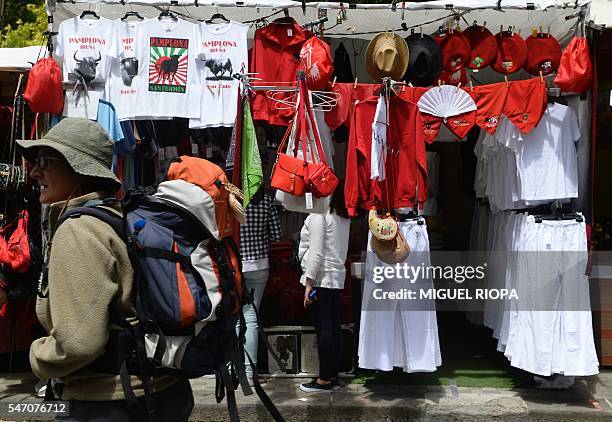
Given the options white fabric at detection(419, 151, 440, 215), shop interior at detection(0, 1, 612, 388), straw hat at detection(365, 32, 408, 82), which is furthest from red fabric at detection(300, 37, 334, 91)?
white fabric at detection(419, 151, 440, 215)

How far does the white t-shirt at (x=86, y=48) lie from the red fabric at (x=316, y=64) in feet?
5.59

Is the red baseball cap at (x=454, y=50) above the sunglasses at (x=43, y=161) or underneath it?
above

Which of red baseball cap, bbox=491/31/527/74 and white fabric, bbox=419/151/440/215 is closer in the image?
red baseball cap, bbox=491/31/527/74

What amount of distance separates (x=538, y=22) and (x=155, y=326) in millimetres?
5179

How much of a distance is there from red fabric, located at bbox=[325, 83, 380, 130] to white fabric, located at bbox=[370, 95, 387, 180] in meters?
0.19

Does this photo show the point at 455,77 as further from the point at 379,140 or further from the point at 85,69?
the point at 85,69

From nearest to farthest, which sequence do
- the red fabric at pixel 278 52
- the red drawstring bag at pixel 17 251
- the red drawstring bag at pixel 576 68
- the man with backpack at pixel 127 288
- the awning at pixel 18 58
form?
1. the man with backpack at pixel 127 288
2. the red drawstring bag at pixel 576 68
3. the red drawstring bag at pixel 17 251
4. the red fabric at pixel 278 52
5. the awning at pixel 18 58

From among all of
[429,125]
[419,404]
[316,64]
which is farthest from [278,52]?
[419,404]

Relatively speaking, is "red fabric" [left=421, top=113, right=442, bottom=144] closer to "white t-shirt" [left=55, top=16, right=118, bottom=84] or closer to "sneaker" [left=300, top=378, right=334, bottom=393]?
"sneaker" [left=300, top=378, right=334, bottom=393]

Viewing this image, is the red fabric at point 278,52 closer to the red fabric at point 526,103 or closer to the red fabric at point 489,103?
the red fabric at point 489,103

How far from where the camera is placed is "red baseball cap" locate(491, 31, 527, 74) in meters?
5.75

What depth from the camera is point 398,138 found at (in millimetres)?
5531

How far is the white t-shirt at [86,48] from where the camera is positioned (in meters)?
5.50

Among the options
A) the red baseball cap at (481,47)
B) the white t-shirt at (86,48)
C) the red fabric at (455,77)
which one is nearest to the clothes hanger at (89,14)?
the white t-shirt at (86,48)
